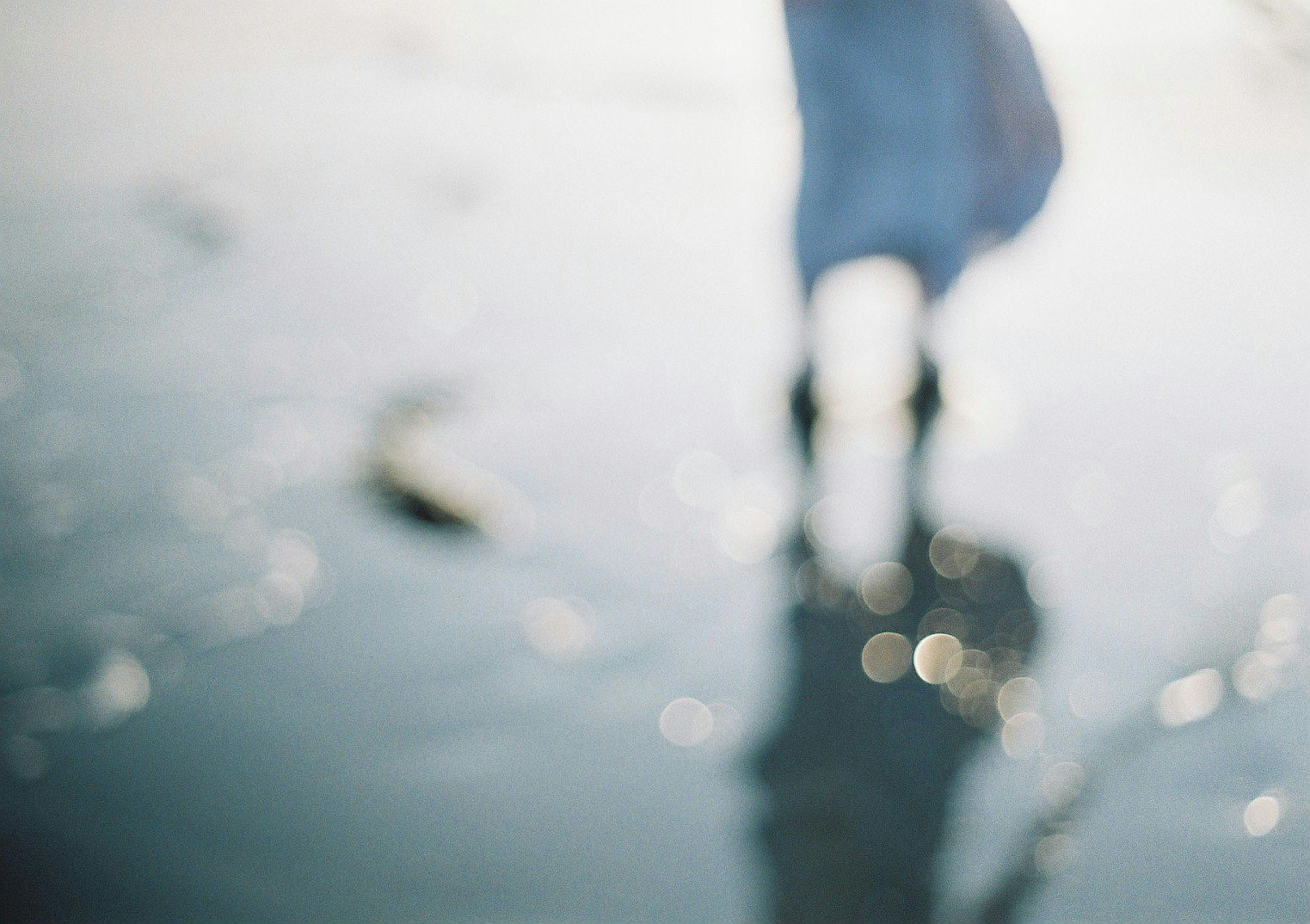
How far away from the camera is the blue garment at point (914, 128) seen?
1482mm

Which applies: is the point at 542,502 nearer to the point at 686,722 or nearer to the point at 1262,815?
the point at 686,722

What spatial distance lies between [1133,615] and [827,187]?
0.81m

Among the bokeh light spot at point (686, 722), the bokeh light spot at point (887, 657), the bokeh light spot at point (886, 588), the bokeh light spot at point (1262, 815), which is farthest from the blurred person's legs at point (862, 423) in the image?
the bokeh light spot at point (1262, 815)

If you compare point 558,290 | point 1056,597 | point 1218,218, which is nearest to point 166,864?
point 1056,597

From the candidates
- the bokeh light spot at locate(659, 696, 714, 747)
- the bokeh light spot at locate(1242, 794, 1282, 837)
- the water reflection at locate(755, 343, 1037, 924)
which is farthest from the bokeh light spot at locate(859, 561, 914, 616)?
the bokeh light spot at locate(1242, 794, 1282, 837)

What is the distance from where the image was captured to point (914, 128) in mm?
1530

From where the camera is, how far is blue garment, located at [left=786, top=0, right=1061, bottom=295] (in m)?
1.48

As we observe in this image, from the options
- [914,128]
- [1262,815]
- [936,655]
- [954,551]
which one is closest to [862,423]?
[954,551]

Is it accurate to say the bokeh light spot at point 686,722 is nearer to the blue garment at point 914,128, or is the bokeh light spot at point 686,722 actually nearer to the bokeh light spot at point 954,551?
the bokeh light spot at point 954,551

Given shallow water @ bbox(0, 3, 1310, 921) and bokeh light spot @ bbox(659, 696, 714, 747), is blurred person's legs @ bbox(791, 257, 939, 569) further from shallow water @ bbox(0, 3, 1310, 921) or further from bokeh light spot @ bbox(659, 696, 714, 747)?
bokeh light spot @ bbox(659, 696, 714, 747)

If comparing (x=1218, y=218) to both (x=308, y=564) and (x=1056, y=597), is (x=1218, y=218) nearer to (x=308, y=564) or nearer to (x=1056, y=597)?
(x=1056, y=597)

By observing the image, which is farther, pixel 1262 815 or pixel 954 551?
pixel 954 551

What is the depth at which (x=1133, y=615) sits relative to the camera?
52.1 inches

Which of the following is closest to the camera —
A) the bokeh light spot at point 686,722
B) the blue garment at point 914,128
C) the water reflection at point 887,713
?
the water reflection at point 887,713
